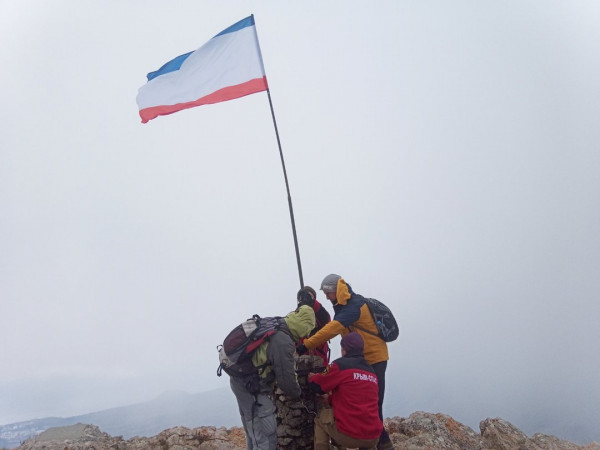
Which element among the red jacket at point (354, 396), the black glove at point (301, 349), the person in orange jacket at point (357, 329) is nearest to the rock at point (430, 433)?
the person in orange jacket at point (357, 329)

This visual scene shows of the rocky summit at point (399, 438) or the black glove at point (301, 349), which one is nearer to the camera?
the black glove at point (301, 349)

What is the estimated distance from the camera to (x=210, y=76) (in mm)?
12461

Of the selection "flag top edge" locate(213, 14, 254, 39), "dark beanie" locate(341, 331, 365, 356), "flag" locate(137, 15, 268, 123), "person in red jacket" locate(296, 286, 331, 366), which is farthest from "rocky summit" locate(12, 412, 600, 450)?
"flag top edge" locate(213, 14, 254, 39)

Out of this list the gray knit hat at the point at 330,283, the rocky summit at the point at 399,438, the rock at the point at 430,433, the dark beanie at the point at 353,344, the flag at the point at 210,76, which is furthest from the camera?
the flag at the point at 210,76

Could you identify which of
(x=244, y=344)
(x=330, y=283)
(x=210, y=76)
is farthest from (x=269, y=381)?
(x=210, y=76)

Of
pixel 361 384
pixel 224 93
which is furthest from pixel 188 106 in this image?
pixel 361 384

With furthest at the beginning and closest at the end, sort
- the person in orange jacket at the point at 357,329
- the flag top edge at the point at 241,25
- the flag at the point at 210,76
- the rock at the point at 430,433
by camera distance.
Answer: the flag top edge at the point at 241,25 → the flag at the point at 210,76 → the rock at the point at 430,433 → the person in orange jacket at the point at 357,329

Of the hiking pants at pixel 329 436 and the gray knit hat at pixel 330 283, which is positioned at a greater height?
the gray knit hat at pixel 330 283

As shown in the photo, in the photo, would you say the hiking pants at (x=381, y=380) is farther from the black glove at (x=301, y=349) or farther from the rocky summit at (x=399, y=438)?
the rocky summit at (x=399, y=438)

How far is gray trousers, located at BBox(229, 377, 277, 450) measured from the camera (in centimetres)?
655

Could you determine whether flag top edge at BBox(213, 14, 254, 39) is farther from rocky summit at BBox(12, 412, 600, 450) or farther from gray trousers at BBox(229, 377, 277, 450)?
rocky summit at BBox(12, 412, 600, 450)

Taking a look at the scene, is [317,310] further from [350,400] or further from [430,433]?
[430,433]

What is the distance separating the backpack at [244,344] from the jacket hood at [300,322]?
21cm

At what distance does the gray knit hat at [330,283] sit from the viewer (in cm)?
762
